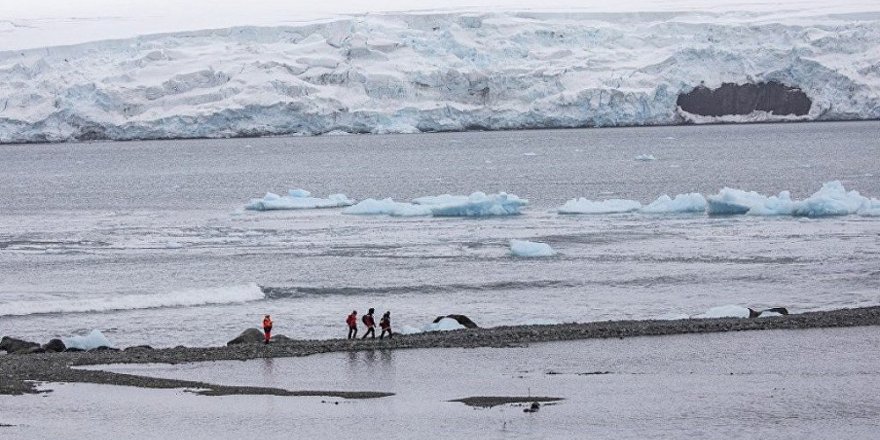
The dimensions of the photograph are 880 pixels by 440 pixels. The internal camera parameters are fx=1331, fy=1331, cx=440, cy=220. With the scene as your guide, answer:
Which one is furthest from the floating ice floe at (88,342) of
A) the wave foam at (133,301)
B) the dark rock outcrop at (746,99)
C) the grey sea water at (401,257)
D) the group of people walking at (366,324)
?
the dark rock outcrop at (746,99)

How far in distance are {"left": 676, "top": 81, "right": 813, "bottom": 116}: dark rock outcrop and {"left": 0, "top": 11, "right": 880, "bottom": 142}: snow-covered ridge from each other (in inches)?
166

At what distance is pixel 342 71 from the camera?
112 meters

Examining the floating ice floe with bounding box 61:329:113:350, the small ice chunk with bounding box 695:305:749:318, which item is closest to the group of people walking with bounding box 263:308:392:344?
the floating ice floe with bounding box 61:329:113:350

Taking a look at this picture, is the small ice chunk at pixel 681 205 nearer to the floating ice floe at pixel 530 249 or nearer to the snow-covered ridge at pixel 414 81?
the floating ice floe at pixel 530 249

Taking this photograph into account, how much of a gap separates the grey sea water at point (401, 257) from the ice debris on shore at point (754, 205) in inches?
30.9

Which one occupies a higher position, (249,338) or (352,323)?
(352,323)

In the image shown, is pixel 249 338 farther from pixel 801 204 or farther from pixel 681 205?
pixel 681 205

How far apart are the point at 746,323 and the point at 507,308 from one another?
663 cm

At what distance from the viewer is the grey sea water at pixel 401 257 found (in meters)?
26.9

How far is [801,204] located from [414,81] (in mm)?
72033

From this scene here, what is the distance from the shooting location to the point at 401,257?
116 feet

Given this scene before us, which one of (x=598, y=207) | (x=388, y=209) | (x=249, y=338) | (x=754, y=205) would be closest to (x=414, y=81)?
(x=388, y=209)

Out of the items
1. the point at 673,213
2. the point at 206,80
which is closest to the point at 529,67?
the point at 206,80

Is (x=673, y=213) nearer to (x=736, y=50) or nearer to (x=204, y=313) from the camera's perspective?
(x=204, y=313)
